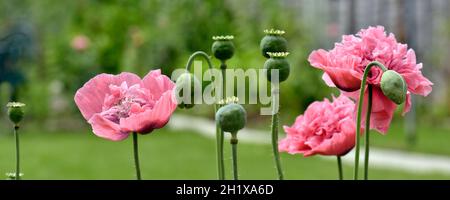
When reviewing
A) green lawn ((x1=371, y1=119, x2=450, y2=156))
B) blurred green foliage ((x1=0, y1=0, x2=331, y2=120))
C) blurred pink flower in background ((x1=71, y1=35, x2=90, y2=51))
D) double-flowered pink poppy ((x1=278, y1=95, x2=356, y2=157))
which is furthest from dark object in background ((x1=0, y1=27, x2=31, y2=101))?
double-flowered pink poppy ((x1=278, y1=95, x2=356, y2=157))

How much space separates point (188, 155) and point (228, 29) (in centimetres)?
102

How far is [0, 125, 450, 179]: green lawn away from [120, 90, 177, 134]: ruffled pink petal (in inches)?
128

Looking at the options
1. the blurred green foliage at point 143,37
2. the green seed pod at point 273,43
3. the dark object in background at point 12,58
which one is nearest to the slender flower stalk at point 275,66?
the green seed pod at point 273,43

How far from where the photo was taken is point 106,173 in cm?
453

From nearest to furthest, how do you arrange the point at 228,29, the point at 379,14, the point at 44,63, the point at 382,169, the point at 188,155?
the point at 382,169 < the point at 188,155 < the point at 228,29 < the point at 379,14 < the point at 44,63

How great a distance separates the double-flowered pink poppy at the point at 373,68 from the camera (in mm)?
719

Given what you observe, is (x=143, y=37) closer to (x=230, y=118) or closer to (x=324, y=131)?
(x=324, y=131)

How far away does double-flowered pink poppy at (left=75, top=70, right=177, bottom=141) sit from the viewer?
688 millimetres

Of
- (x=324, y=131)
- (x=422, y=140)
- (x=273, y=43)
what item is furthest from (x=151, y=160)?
(x=273, y=43)

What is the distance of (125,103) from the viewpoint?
2.34 feet

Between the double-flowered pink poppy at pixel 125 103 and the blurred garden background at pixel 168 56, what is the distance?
158 inches
